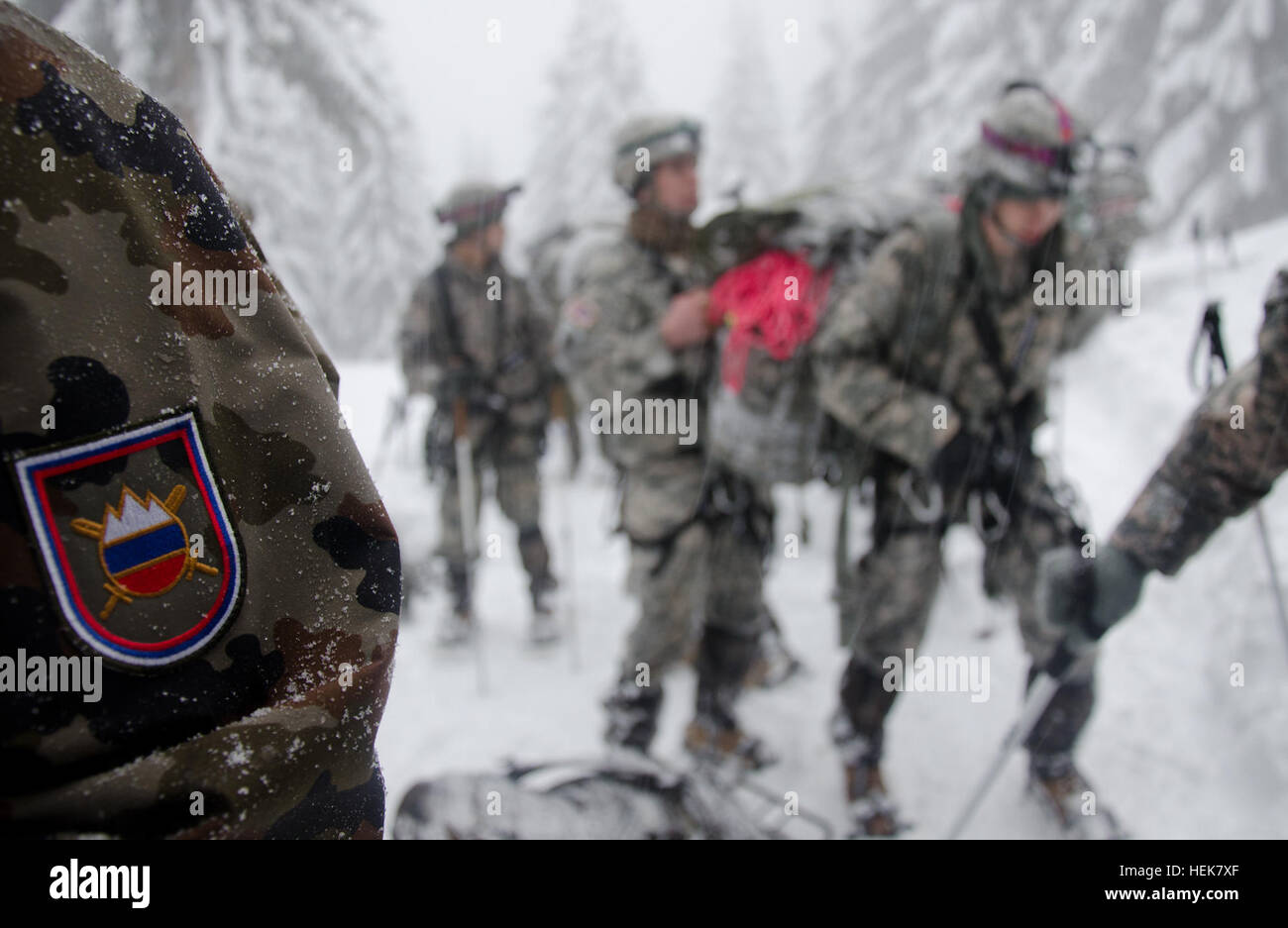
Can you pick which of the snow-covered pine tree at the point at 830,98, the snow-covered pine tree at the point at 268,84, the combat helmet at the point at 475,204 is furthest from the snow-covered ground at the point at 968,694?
the snow-covered pine tree at the point at 830,98

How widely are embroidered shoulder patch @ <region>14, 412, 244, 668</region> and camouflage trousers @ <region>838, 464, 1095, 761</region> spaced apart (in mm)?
2699

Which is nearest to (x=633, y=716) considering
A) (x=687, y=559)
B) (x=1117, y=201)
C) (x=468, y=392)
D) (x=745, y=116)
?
(x=687, y=559)

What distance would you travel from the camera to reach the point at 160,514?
817 millimetres

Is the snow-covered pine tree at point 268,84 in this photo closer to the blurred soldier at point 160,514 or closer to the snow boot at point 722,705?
the blurred soldier at point 160,514

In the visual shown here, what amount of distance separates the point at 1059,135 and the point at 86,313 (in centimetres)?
299

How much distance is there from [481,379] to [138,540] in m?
4.43

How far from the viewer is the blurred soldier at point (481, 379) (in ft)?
16.4

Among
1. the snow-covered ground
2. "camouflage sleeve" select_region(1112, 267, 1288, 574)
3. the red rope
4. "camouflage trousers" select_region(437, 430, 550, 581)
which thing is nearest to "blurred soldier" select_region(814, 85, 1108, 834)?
the red rope

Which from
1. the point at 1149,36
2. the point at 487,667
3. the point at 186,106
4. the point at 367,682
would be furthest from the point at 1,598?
the point at 1149,36

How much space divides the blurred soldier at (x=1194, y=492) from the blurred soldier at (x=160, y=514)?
221 cm

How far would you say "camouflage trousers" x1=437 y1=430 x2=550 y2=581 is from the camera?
514 cm

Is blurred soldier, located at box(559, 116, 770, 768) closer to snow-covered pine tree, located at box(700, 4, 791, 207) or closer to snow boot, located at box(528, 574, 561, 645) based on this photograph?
snow boot, located at box(528, 574, 561, 645)

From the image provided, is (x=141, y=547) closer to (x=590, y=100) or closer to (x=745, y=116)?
(x=590, y=100)

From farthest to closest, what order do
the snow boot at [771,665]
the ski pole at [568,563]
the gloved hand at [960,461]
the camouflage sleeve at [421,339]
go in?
1. the camouflage sleeve at [421,339]
2. the ski pole at [568,563]
3. the snow boot at [771,665]
4. the gloved hand at [960,461]
